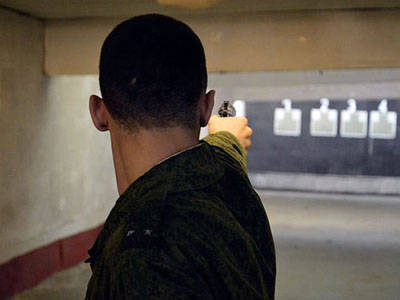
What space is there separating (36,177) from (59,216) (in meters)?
0.61

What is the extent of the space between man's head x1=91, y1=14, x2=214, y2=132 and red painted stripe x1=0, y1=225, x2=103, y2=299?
3.73 meters

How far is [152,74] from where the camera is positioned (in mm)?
980

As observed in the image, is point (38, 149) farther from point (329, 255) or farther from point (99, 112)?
point (99, 112)

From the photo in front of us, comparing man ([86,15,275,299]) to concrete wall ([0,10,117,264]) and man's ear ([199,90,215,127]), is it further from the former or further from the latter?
concrete wall ([0,10,117,264])

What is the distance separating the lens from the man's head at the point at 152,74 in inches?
38.8

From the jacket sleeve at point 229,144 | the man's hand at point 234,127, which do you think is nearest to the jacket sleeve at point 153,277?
the jacket sleeve at point 229,144

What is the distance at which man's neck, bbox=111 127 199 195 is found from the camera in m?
1.03

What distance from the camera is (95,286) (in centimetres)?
95

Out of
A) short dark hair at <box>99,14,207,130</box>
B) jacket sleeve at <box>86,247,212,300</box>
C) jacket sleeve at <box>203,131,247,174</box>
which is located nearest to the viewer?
jacket sleeve at <box>86,247,212,300</box>

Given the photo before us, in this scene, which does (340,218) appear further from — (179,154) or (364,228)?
(179,154)

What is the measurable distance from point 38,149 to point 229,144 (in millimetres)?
3657

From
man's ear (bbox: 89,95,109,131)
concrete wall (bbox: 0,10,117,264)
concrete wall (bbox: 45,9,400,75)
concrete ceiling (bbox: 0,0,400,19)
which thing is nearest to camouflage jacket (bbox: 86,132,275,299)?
man's ear (bbox: 89,95,109,131)

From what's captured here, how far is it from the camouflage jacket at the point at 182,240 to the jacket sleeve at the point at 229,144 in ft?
1.42

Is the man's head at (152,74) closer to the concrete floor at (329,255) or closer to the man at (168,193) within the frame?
the man at (168,193)
